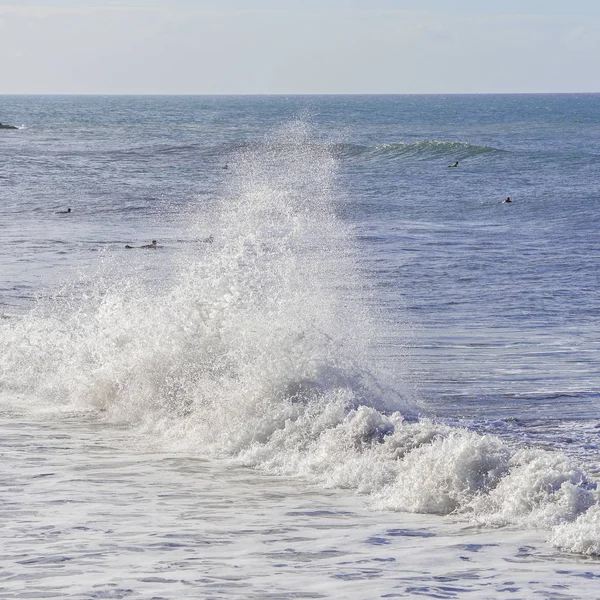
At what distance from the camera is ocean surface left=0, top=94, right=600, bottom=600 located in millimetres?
6629

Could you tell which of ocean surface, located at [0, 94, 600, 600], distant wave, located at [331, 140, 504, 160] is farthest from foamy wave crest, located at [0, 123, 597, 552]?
distant wave, located at [331, 140, 504, 160]

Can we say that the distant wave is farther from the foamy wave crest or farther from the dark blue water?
the foamy wave crest

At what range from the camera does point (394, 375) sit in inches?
463

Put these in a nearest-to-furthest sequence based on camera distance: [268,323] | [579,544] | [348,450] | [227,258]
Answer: [579,544]
[348,450]
[268,323]
[227,258]

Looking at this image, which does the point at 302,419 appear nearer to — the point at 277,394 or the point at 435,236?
the point at 277,394

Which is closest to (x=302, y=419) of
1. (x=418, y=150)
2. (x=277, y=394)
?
(x=277, y=394)

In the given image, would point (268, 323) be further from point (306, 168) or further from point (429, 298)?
point (306, 168)

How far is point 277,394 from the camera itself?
10.1 m

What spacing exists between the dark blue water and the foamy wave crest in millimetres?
1048

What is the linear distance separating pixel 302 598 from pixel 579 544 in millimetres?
1938

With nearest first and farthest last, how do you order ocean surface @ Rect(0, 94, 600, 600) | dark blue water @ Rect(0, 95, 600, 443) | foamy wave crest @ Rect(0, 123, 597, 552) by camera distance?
ocean surface @ Rect(0, 94, 600, 600)
foamy wave crest @ Rect(0, 123, 597, 552)
dark blue water @ Rect(0, 95, 600, 443)

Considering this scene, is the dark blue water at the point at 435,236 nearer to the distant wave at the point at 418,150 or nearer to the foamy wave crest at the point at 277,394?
the distant wave at the point at 418,150

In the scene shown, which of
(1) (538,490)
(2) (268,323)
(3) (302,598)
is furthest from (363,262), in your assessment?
(3) (302,598)

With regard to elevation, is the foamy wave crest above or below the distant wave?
below
